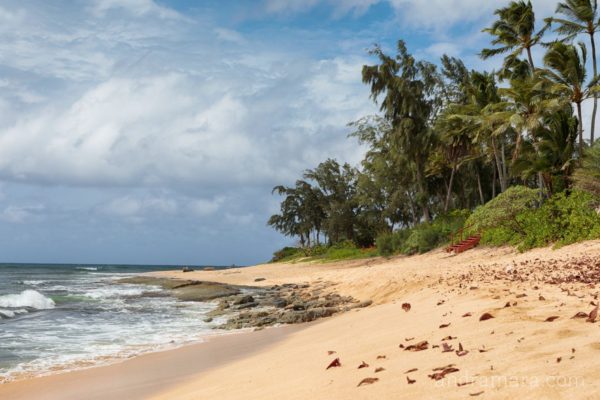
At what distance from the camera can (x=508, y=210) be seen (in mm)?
21234

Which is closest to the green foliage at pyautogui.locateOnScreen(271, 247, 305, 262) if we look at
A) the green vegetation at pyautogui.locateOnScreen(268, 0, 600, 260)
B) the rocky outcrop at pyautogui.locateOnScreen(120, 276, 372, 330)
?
the green vegetation at pyautogui.locateOnScreen(268, 0, 600, 260)

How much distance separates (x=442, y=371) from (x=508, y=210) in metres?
18.6

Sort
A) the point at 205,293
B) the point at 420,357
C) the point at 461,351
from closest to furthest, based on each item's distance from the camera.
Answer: the point at 461,351 < the point at 420,357 < the point at 205,293

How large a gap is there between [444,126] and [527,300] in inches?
1166

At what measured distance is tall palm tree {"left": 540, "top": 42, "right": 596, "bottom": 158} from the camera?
24188 millimetres

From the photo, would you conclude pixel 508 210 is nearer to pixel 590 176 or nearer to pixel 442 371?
pixel 590 176

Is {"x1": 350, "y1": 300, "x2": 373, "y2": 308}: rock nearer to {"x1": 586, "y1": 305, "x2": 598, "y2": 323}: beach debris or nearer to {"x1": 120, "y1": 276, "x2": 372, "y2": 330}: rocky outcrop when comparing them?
{"x1": 120, "y1": 276, "x2": 372, "y2": 330}: rocky outcrop

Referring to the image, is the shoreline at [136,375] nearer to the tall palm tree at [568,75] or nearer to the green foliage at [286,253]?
the tall palm tree at [568,75]

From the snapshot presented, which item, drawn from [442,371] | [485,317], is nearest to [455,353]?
[442,371]

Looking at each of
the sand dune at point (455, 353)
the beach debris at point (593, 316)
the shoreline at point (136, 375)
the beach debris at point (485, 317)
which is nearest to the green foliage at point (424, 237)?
the sand dune at point (455, 353)

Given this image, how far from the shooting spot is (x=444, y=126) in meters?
35.2

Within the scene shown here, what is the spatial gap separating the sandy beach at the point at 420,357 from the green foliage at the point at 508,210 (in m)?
9.66

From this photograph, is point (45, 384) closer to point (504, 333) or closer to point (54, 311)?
point (504, 333)

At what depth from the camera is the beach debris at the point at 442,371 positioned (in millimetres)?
4152
